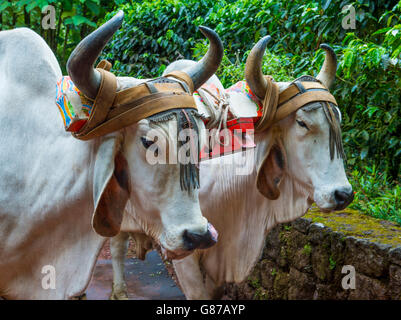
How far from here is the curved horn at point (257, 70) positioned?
2.15 meters

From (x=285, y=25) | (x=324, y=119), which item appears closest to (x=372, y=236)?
(x=324, y=119)

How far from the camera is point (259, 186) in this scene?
2285 mm

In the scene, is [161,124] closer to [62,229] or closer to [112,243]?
[62,229]

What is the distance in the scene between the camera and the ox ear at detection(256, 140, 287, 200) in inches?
90.0

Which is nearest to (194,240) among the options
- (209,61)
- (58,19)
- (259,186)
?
(209,61)

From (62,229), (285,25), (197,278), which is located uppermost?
(285,25)

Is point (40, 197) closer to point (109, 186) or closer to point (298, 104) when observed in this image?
point (109, 186)

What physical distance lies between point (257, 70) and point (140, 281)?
331cm

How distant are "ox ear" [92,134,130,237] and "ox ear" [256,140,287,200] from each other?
0.91 meters

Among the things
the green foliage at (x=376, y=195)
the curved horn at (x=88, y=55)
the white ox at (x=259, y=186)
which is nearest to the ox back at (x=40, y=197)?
the curved horn at (x=88, y=55)

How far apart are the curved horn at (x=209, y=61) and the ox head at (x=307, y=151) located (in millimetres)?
532

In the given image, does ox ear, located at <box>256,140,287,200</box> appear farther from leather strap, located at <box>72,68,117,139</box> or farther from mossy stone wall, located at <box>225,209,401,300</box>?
leather strap, located at <box>72,68,117,139</box>
